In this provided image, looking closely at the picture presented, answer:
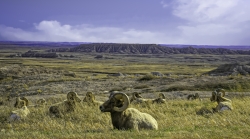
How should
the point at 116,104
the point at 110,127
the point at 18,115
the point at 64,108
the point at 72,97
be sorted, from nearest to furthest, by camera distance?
the point at 116,104
the point at 110,127
the point at 18,115
the point at 64,108
the point at 72,97

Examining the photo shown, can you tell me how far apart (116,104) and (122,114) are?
32 cm

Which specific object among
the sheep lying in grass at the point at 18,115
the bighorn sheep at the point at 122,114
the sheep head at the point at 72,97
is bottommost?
the sheep lying in grass at the point at 18,115

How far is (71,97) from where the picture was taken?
1255cm

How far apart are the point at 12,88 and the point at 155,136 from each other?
2827 centimetres

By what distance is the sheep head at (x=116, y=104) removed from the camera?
24.4 ft

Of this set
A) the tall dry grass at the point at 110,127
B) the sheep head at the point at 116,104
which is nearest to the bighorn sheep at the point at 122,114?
the sheep head at the point at 116,104

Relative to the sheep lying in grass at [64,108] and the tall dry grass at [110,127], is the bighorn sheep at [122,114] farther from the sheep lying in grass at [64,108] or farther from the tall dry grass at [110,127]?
the sheep lying in grass at [64,108]

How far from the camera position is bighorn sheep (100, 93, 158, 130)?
750cm

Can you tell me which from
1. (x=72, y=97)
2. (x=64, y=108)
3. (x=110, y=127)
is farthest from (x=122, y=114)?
(x=72, y=97)

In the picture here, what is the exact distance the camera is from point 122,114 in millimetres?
7703

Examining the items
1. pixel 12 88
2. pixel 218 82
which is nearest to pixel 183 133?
pixel 218 82

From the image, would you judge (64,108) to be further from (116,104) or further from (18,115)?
(116,104)

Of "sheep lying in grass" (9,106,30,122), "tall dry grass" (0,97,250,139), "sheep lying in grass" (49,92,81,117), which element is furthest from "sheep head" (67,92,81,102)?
"sheep lying in grass" (9,106,30,122)

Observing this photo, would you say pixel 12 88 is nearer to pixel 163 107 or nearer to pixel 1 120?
pixel 1 120
